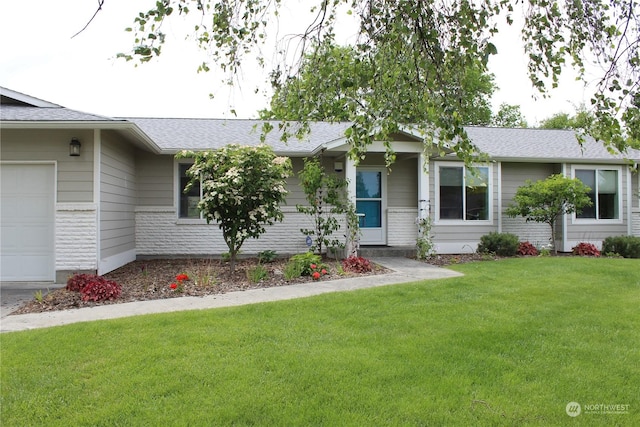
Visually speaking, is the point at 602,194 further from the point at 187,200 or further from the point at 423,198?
the point at 187,200

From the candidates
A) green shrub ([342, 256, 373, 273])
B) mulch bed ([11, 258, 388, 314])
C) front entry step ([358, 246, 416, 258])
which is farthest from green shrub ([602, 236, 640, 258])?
green shrub ([342, 256, 373, 273])

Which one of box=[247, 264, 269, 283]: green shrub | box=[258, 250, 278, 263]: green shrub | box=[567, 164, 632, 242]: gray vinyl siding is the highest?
box=[567, 164, 632, 242]: gray vinyl siding

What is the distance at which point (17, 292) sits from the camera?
706 cm

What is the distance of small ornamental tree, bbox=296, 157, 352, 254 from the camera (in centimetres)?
971

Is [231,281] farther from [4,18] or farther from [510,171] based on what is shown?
[510,171]

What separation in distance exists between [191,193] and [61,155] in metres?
3.58

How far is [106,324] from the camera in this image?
15.9 ft

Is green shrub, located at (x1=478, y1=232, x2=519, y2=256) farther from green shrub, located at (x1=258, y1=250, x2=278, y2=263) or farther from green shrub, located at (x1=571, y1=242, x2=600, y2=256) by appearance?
green shrub, located at (x1=258, y1=250, x2=278, y2=263)

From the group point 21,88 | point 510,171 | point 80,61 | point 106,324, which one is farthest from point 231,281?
point 510,171

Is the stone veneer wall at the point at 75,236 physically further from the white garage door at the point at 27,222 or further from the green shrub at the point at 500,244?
the green shrub at the point at 500,244

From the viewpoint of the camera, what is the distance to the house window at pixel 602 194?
12.3m

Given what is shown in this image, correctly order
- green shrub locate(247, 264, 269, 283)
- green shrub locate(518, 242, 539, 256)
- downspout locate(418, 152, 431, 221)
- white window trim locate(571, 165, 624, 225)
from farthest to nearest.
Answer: white window trim locate(571, 165, 624, 225)
green shrub locate(518, 242, 539, 256)
downspout locate(418, 152, 431, 221)
green shrub locate(247, 264, 269, 283)

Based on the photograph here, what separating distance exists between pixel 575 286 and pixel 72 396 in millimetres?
6804

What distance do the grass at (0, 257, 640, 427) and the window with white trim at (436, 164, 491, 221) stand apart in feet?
19.4
